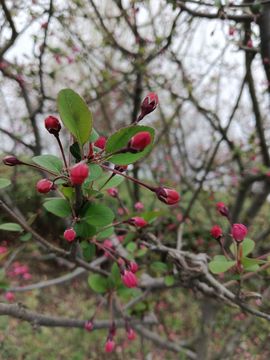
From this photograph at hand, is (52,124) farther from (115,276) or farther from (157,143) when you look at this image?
(157,143)

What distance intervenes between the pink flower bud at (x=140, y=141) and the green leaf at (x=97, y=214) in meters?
0.20

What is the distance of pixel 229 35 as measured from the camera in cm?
162

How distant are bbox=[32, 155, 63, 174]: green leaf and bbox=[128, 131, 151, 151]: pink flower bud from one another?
0.18 m

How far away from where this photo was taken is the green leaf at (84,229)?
0.67 meters

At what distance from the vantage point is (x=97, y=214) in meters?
0.64

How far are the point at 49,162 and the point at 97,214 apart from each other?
0.44ft

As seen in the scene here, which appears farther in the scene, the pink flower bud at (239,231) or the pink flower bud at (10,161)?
the pink flower bud at (239,231)

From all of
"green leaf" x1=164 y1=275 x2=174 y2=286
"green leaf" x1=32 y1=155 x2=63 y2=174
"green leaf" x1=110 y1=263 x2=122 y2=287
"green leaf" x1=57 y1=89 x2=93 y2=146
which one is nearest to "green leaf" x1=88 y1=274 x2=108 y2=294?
"green leaf" x1=110 y1=263 x2=122 y2=287

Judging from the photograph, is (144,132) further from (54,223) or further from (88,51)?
(54,223)

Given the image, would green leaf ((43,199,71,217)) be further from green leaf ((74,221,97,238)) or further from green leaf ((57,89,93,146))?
green leaf ((57,89,93,146))

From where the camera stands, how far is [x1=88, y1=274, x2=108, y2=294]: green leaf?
3.53ft

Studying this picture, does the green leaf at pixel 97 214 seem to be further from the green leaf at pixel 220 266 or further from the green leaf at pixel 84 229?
the green leaf at pixel 220 266

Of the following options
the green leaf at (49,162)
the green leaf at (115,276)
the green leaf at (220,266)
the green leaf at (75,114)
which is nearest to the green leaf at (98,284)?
the green leaf at (115,276)

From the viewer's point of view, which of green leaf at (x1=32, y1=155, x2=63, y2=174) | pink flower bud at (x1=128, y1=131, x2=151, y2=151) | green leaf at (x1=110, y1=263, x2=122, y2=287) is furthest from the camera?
green leaf at (x1=110, y1=263, x2=122, y2=287)
